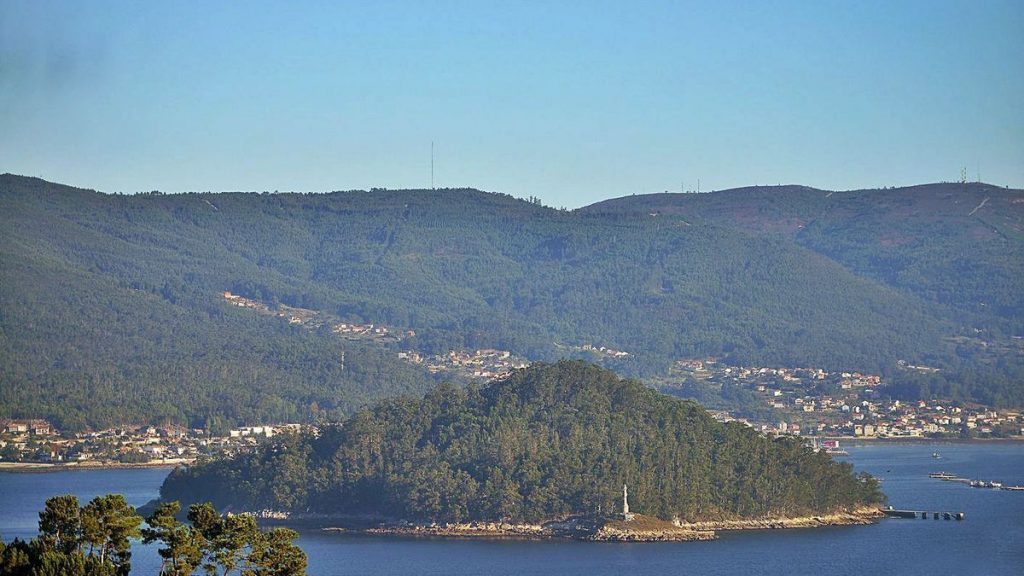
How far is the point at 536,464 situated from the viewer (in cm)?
9456

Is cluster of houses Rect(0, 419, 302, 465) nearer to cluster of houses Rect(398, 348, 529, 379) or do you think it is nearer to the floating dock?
cluster of houses Rect(398, 348, 529, 379)

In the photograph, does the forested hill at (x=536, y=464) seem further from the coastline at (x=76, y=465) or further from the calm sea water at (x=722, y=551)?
the coastline at (x=76, y=465)

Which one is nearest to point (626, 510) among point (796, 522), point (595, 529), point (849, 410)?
point (595, 529)

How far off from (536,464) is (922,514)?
1889 cm

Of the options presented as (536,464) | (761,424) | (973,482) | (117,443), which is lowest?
(973,482)

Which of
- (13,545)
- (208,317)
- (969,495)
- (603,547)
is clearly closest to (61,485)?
(603,547)

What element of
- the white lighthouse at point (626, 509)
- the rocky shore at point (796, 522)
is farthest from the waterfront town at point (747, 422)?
the white lighthouse at point (626, 509)

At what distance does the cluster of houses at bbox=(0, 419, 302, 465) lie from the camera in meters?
136

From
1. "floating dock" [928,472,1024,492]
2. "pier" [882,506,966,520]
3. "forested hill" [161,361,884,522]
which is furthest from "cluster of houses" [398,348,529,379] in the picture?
"pier" [882,506,966,520]

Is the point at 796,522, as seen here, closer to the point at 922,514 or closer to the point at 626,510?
the point at 922,514

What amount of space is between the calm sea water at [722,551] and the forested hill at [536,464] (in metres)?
3.62

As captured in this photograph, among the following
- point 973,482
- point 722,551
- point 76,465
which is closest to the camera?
point 722,551

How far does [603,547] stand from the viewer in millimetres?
84250

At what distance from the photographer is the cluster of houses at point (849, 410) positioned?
16550 centimetres
